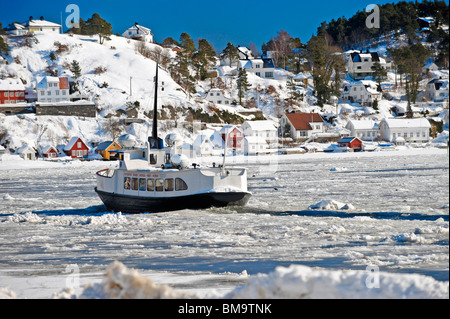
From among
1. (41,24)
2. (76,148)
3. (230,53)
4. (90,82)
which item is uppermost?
(41,24)

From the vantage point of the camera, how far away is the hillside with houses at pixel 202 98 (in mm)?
105500

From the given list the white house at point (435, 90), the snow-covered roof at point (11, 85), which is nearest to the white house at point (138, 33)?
the snow-covered roof at point (11, 85)

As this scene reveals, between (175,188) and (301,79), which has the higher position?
→ (301,79)

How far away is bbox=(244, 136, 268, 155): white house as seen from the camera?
10088 cm

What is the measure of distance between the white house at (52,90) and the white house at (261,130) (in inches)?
1504

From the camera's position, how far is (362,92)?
136875 millimetres

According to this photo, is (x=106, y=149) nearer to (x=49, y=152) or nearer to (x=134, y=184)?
(x=49, y=152)

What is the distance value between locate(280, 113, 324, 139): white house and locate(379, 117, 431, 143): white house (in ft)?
45.8

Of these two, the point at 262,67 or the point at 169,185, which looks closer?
the point at 169,185

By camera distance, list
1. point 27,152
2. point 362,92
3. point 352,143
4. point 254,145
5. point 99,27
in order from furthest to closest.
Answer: point 99,27
point 362,92
point 352,143
point 254,145
point 27,152

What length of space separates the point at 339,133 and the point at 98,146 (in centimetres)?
4962

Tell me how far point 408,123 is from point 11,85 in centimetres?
8198

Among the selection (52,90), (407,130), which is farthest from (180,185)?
(52,90)
